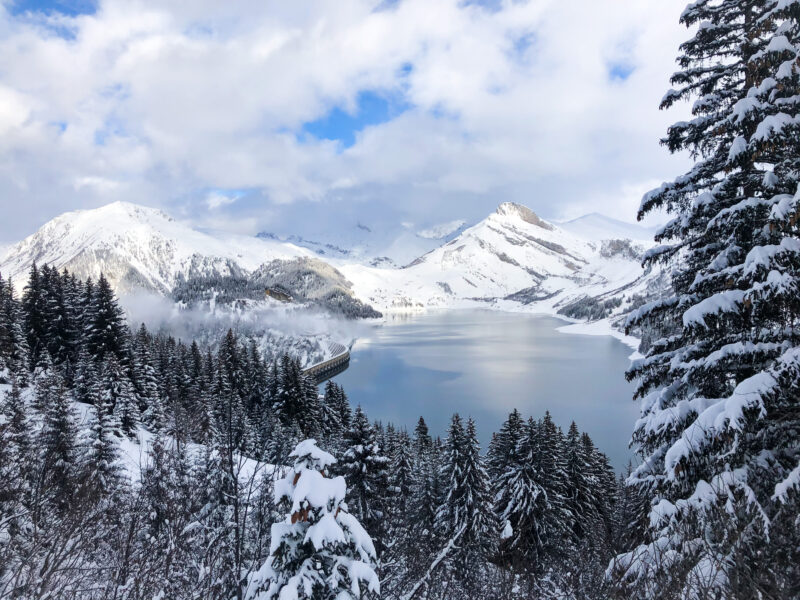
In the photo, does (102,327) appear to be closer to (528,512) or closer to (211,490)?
(211,490)

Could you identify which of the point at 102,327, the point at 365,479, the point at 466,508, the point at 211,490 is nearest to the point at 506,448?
the point at 466,508

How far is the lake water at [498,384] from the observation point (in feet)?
175

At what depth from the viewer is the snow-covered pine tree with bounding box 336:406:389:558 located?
14844mm

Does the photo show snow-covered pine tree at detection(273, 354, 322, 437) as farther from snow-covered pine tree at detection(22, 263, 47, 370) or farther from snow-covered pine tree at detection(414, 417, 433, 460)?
snow-covered pine tree at detection(22, 263, 47, 370)

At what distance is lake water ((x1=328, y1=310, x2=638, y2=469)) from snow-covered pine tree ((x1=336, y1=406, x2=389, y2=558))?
108ft

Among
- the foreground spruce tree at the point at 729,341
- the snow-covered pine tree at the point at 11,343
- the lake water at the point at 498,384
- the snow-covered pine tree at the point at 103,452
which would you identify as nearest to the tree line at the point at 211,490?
the snow-covered pine tree at the point at 103,452

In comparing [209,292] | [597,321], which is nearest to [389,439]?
[209,292]

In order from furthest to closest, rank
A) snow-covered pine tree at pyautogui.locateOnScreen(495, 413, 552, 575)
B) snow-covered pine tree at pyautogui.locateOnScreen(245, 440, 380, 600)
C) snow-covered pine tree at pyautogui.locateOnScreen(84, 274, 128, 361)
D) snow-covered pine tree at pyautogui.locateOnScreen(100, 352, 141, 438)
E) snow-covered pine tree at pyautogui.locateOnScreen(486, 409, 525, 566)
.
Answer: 1. snow-covered pine tree at pyautogui.locateOnScreen(84, 274, 128, 361)
2. snow-covered pine tree at pyautogui.locateOnScreen(100, 352, 141, 438)
3. snow-covered pine tree at pyautogui.locateOnScreen(495, 413, 552, 575)
4. snow-covered pine tree at pyautogui.locateOnScreen(486, 409, 525, 566)
5. snow-covered pine tree at pyautogui.locateOnScreen(245, 440, 380, 600)

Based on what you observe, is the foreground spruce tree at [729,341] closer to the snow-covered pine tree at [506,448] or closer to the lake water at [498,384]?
the snow-covered pine tree at [506,448]

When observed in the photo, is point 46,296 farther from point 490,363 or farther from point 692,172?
point 490,363

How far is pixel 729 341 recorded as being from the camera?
5.98 meters

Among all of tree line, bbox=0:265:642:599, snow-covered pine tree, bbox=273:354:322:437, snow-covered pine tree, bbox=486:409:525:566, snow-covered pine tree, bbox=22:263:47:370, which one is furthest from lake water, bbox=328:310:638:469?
snow-covered pine tree, bbox=22:263:47:370

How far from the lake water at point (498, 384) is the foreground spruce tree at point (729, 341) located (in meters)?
39.6

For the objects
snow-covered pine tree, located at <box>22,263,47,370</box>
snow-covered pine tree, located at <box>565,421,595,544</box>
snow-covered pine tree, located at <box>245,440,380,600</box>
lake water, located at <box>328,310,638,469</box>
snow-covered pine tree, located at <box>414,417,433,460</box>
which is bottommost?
lake water, located at <box>328,310,638,469</box>
